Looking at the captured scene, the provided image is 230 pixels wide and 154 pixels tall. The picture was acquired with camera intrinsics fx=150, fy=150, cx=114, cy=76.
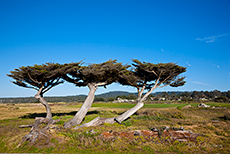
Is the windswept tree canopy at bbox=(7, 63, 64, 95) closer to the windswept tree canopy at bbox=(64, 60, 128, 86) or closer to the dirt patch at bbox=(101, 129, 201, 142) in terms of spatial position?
the windswept tree canopy at bbox=(64, 60, 128, 86)

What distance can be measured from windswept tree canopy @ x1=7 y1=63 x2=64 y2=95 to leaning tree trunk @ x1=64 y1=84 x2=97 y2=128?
4.05 meters

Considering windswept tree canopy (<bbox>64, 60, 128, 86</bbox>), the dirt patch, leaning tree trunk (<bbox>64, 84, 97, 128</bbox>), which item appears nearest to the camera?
the dirt patch

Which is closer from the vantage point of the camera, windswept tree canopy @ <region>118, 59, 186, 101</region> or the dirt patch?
the dirt patch

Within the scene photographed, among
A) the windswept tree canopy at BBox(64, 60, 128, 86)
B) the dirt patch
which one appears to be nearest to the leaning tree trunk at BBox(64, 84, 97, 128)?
the windswept tree canopy at BBox(64, 60, 128, 86)

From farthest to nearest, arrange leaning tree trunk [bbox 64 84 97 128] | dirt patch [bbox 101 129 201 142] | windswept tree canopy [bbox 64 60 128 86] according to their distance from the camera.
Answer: windswept tree canopy [bbox 64 60 128 86] < leaning tree trunk [bbox 64 84 97 128] < dirt patch [bbox 101 129 201 142]

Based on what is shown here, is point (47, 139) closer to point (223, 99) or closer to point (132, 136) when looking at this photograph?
point (132, 136)

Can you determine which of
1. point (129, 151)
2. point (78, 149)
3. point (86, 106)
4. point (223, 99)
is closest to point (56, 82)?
point (86, 106)

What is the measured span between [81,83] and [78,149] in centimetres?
1196

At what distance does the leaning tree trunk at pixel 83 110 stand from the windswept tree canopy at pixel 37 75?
4.05m

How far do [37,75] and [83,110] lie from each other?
21.4ft

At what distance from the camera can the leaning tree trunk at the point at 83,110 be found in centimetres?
1501

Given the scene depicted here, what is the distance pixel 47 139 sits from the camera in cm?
931

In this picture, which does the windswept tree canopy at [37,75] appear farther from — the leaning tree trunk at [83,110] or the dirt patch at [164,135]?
the dirt patch at [164,135]

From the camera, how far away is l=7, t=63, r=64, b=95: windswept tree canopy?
16.2 meters
